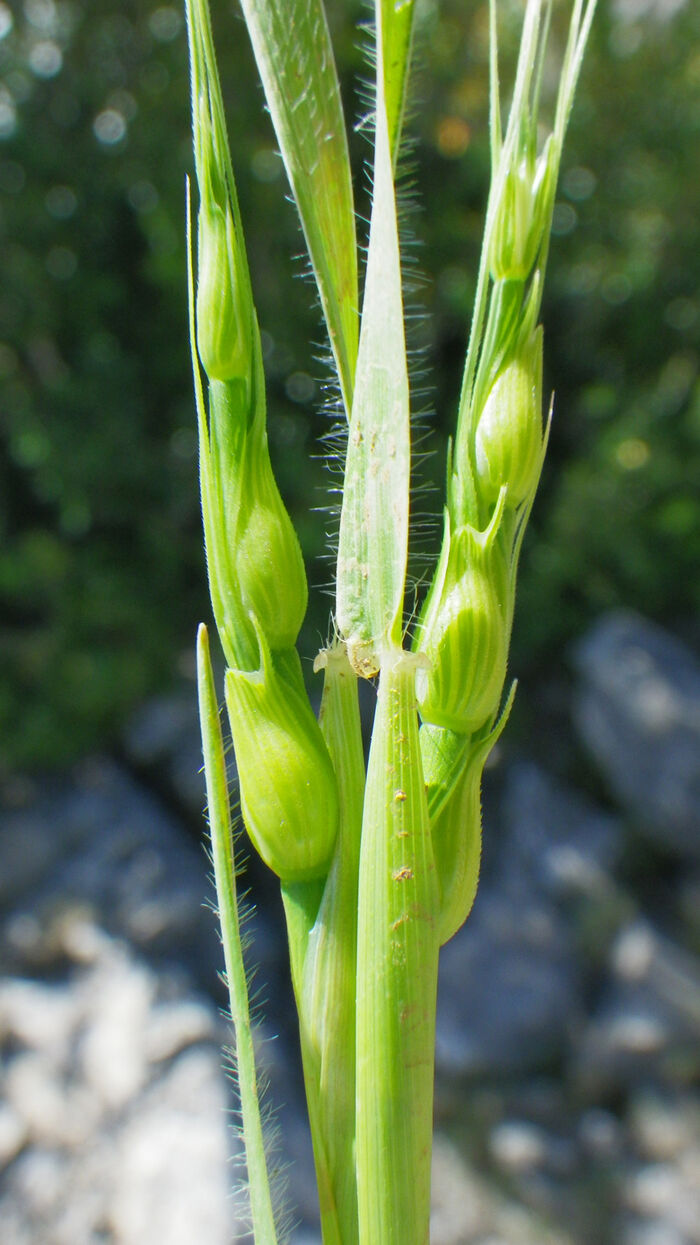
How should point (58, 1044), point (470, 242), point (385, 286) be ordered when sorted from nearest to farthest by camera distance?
point (385, 286)
point (58, 1044)
point (470, 242)

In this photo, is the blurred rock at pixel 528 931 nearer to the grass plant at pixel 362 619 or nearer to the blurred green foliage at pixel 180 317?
the blurred green foliage at pixel 180 317

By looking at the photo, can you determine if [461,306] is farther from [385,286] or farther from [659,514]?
[385,286]

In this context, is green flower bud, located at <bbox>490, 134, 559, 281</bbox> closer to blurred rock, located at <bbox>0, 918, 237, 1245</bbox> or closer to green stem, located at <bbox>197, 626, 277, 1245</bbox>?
green stem, located at <bbox>197, 626, 277, 1245</bbox>

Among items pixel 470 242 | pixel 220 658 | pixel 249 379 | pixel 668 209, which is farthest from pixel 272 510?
pixel 668 209

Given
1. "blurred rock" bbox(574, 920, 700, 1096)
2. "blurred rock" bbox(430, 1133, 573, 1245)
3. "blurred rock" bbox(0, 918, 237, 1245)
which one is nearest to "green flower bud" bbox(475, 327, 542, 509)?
"blurred rock" bbox(0, 918, 237, 1245)

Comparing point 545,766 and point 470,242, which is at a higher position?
point 470,242

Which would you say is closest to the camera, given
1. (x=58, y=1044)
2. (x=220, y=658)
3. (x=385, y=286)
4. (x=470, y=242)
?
(x=385, y=286)

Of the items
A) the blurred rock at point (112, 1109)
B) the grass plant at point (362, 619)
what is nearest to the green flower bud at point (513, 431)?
the grass plant at point (362, 619)
